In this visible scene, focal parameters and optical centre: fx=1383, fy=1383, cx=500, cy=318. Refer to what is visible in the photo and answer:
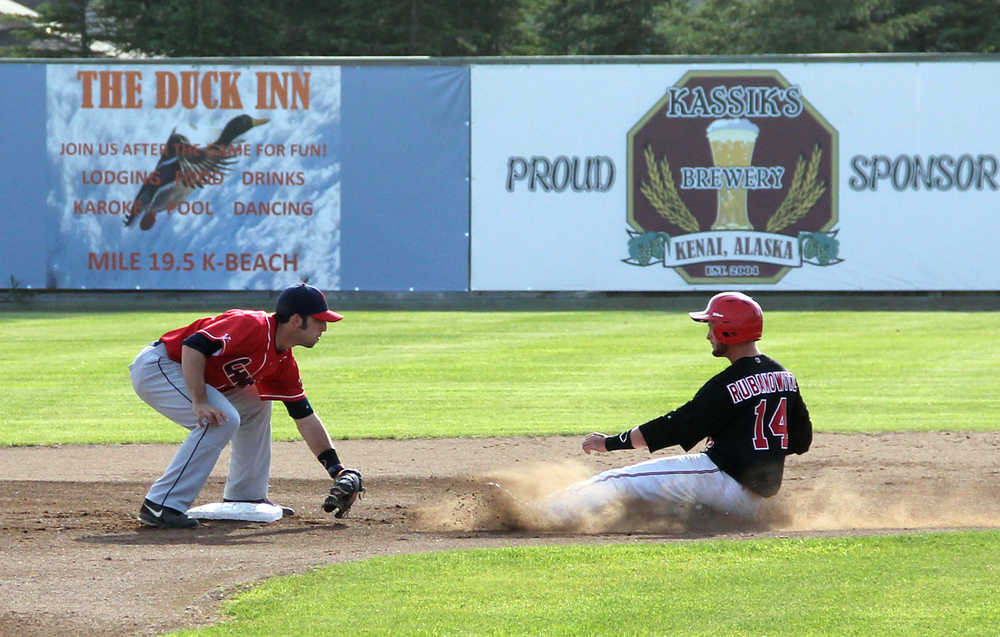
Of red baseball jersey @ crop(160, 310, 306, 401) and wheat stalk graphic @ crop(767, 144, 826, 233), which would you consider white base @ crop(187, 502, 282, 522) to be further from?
wheat stalk graphic @ crop(767, 144, 826, 233)

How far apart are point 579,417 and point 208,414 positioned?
230 inches

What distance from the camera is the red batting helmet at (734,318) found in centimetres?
725

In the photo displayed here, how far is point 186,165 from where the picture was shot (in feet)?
89.2

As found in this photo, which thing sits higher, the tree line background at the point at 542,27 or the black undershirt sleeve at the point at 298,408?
the tree line background at the point at 542,27

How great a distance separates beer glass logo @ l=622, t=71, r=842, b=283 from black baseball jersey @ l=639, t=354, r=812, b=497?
19.5 meters

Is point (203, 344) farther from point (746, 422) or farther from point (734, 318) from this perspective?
point (746, 422)

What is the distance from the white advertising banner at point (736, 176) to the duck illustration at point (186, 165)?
483cm

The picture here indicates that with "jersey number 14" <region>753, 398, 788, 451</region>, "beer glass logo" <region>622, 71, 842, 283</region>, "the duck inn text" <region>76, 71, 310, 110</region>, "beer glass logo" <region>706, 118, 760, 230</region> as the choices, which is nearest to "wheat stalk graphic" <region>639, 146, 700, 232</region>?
"beer glass logo" <region>622, 71, 842, 283</region>

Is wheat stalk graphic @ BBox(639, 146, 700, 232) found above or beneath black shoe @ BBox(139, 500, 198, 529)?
above

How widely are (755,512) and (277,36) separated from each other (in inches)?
1505

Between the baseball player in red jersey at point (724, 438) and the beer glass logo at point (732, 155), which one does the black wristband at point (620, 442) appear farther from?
the beer glass logo at point (732, 155)

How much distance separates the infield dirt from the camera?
234 inches

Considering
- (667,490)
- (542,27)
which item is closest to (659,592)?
(667,490)

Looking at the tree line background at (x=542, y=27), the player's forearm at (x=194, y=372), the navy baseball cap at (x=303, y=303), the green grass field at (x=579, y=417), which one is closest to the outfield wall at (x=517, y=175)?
the green grass field at (x=579, y=417)
